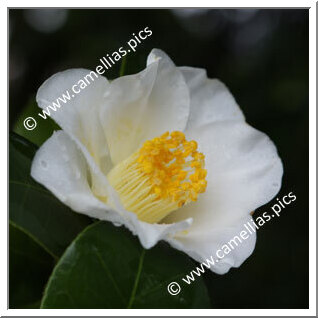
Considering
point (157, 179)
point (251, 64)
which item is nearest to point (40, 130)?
point (157, 179)

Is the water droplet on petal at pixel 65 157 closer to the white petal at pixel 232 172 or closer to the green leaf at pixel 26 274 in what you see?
the green leaf at pixel 26 274

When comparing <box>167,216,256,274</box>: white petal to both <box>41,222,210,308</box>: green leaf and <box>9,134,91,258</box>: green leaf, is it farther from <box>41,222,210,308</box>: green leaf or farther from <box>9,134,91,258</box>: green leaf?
<box>9,134,91,258</box>: green leaf

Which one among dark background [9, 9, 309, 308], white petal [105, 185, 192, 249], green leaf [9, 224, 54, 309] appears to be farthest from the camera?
dark background [9, 9, 309, 308]

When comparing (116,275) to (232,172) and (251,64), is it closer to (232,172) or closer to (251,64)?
(232,172)

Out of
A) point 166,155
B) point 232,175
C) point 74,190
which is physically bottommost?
point 232,175

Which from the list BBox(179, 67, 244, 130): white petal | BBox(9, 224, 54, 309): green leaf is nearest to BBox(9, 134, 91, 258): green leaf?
BBox(9, 224, 54, 309): green leaf

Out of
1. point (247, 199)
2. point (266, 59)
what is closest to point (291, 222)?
point (266, 59)

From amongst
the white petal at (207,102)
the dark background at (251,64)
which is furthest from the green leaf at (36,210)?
the dark background at (251,64)
